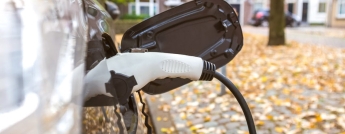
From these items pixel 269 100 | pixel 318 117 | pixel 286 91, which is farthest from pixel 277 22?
pixel 318 117

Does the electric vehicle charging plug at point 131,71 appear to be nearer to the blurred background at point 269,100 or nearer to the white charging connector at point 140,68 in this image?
the white charging connector at point 140,68

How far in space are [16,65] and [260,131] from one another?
3.45 meters

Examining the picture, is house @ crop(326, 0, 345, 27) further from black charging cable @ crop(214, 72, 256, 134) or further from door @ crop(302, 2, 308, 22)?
black charging cable @ crop(214, 72, 256, 134)

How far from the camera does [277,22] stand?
11094 millimetres

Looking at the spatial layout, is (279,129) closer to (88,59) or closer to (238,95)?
(238,95)

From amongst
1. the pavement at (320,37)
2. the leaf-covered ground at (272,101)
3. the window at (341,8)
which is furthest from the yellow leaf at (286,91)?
the window at (341,8)

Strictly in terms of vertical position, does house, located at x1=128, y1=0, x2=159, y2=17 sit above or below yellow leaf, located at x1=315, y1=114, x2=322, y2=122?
above

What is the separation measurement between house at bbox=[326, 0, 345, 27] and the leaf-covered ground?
64.7 feet

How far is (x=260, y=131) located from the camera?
3832 millimetres

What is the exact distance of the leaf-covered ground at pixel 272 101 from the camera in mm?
3986

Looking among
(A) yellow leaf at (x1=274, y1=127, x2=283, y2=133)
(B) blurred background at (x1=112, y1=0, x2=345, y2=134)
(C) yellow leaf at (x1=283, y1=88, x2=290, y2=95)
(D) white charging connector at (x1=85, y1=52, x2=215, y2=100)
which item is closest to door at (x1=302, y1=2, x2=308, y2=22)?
(B) blurred background at (x1=112, y1=0, x2=345, y2=134)

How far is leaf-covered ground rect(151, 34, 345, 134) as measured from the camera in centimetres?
399

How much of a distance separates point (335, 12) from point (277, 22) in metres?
17.1

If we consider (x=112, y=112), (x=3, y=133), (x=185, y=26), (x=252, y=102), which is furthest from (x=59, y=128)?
(x=252, y=102)
